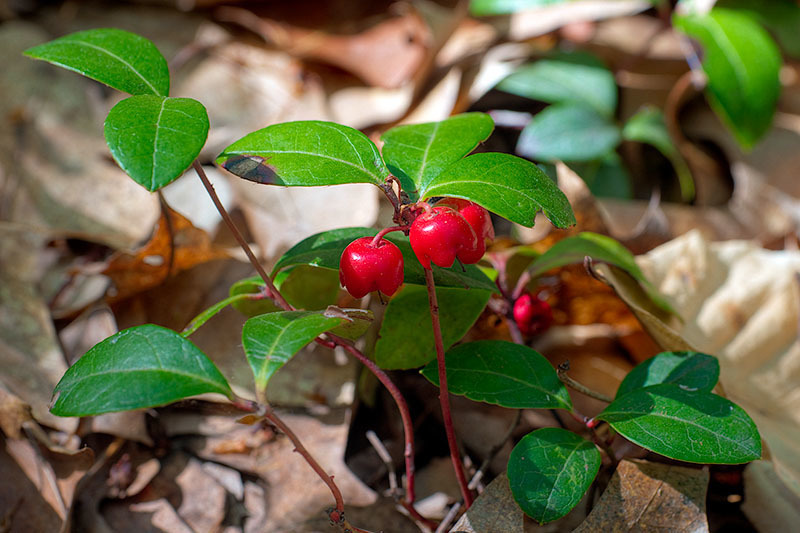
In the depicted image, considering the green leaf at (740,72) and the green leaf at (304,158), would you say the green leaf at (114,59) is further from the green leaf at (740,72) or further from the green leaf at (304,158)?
the green leaf at (740,72)

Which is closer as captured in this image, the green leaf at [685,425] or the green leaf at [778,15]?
the green leaf at [685,425]

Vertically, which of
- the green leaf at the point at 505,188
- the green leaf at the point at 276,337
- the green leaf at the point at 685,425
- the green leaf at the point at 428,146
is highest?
the green leaf at the point at 505,188

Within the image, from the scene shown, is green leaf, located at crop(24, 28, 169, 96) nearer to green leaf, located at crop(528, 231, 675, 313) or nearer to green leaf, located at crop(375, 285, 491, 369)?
green leaf, located at crop(375, 285, 491, 369)

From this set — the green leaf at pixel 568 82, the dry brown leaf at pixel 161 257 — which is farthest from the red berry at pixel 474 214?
the green leaf at pixel 568 82

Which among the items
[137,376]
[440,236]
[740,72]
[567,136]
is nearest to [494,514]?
[440,236]

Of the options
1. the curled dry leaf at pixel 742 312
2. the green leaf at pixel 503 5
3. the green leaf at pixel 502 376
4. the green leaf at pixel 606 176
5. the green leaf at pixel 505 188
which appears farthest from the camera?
the green leaf at pixel 503 5

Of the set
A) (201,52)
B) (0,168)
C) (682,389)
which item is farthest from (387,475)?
(201,52)

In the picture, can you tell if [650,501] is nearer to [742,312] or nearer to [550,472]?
[550,472]
